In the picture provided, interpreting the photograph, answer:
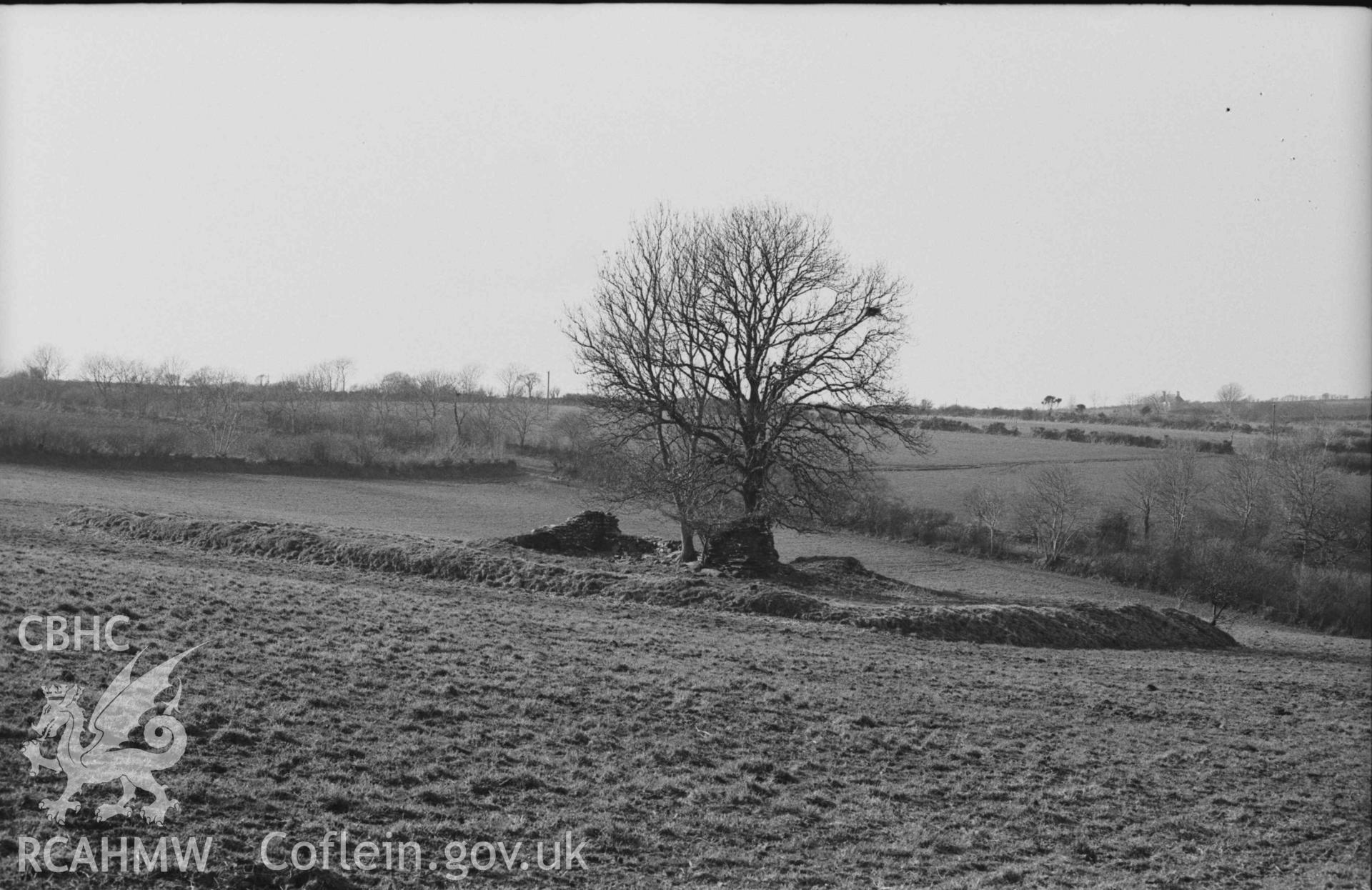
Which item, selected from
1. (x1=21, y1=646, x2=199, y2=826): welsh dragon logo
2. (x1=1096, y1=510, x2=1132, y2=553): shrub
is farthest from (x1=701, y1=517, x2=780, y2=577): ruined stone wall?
(x1=21, y1=646, x2=199, y2=826): welsh dragon logo

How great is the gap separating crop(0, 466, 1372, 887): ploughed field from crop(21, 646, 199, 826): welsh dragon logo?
12 centimetres

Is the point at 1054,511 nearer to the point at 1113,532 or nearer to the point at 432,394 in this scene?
the point at 1113,532

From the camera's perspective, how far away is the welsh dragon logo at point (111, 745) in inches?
269

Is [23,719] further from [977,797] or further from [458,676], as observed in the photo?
[977,797]

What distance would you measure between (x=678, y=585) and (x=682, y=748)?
1242 cm

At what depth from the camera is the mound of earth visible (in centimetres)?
2089

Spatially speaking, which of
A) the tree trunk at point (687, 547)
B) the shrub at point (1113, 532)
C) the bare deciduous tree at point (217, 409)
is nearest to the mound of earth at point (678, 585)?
the tree trunk at point (687, 547)

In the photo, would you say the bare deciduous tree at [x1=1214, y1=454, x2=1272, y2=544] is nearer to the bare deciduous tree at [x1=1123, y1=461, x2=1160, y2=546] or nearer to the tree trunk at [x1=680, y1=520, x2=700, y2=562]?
the bare deciduous tree at [x1=1123, y1=461, x2=1160, y2=546]

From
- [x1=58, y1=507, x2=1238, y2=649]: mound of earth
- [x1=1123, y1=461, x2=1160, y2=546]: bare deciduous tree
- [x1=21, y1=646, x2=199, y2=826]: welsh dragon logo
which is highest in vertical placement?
[x1=1123, y1=461, x2=1160, y2=546]: bare deciduous tree

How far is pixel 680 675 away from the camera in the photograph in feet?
42.3

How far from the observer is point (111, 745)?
25.7 ft

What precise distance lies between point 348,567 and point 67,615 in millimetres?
11547

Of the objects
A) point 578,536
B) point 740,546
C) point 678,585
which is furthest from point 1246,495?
point 578,536

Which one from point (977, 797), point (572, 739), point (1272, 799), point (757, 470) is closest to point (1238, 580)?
point (1272, 799)
